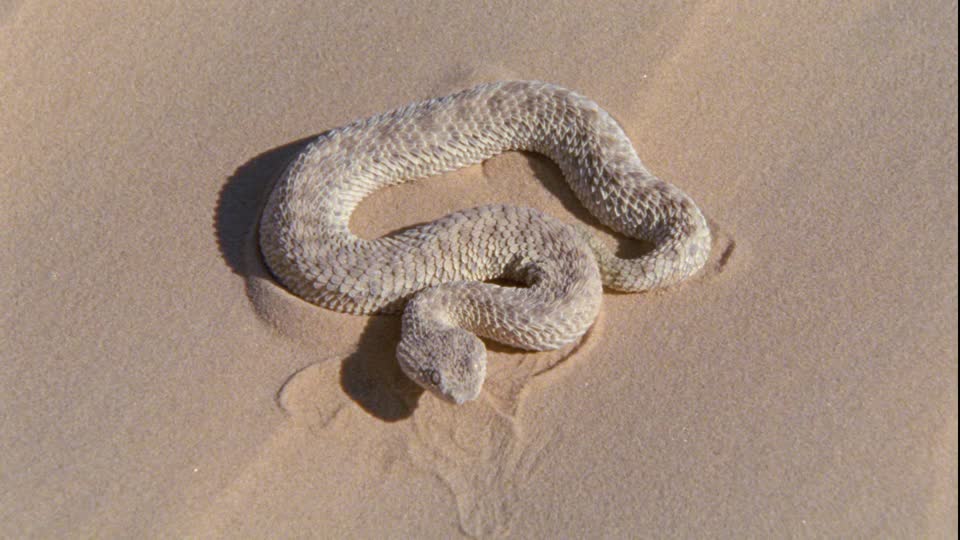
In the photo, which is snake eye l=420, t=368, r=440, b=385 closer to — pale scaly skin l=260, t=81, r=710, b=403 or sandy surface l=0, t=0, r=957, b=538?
pale scaly skin l=260, t=81, r=710, b=403

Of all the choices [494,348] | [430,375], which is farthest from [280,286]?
[494,348]

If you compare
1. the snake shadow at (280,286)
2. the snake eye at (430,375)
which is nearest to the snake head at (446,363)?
the snake eye at (430,375)

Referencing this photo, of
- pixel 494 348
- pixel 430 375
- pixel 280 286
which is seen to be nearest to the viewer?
pixel 430 375

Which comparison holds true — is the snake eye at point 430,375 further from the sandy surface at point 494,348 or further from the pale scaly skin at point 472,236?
the sandy surface at point 494,348

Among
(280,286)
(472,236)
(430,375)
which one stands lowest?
(280,286)

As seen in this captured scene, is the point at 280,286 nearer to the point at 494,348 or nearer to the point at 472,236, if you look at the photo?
the point at 472,236

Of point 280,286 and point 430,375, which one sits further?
point 280,286
